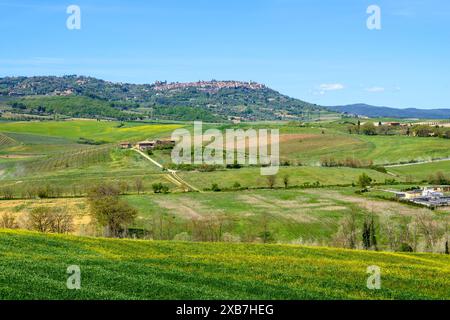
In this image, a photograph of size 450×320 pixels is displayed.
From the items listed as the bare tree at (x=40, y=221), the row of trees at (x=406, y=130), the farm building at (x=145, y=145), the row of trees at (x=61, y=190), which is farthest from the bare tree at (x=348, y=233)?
the row of trees at (x=406, y=130)

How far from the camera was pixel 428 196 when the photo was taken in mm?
93188

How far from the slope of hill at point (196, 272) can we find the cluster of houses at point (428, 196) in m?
53.0

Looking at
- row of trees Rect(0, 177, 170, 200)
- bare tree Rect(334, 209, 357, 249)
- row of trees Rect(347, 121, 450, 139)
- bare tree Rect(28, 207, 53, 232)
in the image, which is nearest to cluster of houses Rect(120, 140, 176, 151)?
row of trees Rect(0, 177, 170, 200)

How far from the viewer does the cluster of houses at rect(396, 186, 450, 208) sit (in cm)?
8819

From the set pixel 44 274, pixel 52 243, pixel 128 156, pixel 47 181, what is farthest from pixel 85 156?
pixel 44 274

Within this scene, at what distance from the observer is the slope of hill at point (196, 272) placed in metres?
22.2

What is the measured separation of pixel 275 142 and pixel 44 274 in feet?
488

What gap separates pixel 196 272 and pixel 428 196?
74.8 meters

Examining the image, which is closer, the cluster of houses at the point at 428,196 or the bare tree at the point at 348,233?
the bare tree at the point at 348,233

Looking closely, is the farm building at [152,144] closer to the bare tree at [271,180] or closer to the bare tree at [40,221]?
the bare tree at [271,180]

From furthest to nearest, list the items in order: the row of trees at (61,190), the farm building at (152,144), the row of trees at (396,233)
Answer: the farm building at (152,144) < the row of trees at (61,190) < the row of trees at (396,233)

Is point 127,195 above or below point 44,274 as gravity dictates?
below
